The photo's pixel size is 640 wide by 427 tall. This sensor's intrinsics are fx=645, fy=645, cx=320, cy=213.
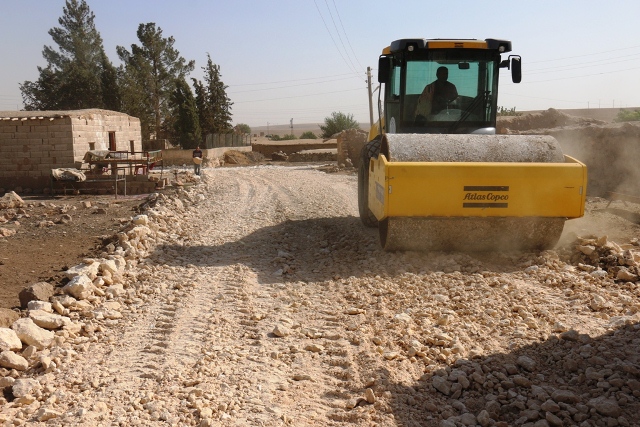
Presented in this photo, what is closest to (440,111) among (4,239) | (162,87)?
(4,239)

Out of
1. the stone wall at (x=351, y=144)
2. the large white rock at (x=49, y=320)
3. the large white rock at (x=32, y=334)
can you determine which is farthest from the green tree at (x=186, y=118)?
the large white rock at (x=32, y=334)

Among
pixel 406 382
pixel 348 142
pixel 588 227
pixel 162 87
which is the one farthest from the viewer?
pixel 162 87

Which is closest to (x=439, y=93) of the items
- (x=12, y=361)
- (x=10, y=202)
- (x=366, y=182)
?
(x=366, y=182)

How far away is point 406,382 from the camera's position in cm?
447

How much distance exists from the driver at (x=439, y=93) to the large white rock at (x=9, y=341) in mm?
6000

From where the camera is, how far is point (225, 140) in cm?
4428

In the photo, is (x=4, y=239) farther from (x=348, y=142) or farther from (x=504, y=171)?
(x=348, y=142)

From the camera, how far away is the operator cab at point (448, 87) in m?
9.02

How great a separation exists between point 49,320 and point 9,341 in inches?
22.5

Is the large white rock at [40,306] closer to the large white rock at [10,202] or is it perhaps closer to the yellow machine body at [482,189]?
the yellow machine body at [482,189]

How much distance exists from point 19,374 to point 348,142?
24077 millimetres

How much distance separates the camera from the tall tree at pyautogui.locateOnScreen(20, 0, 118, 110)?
4888cm

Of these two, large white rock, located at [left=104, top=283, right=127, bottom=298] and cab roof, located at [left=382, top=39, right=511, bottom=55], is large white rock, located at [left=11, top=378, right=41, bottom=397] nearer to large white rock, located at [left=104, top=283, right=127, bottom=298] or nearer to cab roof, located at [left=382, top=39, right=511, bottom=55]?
Answer: large white rock, located at [left=104, top=283, right=127, bottom=298]

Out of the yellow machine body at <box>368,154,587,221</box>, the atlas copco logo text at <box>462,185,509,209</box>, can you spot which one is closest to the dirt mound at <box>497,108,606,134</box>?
the yellow machine body at <box>368,154,587,221</box>
